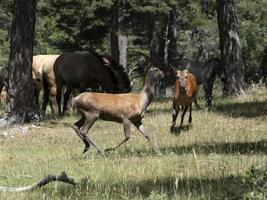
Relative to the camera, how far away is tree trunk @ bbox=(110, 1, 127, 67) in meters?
31.2

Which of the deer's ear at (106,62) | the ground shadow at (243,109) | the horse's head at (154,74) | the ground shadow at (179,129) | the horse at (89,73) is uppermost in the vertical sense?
the horse's head at (154,74)

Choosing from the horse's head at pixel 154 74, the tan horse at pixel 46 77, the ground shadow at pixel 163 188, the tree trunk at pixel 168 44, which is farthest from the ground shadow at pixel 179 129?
the tree trunk at pixel 168 44

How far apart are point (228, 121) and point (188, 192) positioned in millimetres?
8501

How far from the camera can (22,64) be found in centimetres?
1709

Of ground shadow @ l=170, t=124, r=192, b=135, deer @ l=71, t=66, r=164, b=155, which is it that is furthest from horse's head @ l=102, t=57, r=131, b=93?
deer @ l=71, t=66, r=164, b=155

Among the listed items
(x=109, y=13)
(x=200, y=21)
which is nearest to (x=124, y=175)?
(x=109, y=13)

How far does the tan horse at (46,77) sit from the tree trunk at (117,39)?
8.83m

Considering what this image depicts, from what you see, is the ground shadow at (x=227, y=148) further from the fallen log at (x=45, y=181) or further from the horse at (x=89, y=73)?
the horse at (x=89, y=73)

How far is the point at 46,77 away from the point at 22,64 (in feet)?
14.6

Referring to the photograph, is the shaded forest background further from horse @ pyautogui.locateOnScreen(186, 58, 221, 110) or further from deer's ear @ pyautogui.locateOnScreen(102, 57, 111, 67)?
deer's ear @ pyautogui.locateOnScreen(102, 57, 111, 67)

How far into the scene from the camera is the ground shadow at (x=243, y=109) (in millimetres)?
16469

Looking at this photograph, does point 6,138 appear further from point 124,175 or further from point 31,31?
point 124,175

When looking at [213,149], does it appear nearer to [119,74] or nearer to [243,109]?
[243,109]

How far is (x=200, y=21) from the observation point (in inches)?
1388
